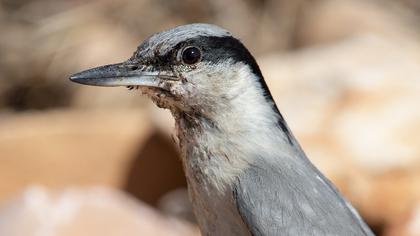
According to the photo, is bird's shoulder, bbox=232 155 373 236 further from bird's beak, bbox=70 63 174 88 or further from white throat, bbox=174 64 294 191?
bird's beak, bbox=70 63 174 88

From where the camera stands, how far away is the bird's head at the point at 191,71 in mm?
3684

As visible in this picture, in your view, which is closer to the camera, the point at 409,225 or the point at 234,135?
the point at 234,135

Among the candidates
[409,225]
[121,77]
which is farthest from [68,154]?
[121,77]

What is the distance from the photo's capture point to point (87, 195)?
17.5 feet

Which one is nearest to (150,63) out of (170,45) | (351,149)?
(170,45)

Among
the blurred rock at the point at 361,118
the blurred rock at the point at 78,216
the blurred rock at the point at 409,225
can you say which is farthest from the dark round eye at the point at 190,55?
the blurred rock at the point at 361,118

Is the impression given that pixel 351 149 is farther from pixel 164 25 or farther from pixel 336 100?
pixel 164 25

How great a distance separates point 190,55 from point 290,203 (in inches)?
22.6

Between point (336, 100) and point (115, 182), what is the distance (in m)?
1.33

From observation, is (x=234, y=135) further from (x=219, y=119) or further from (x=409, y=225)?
(x=409, y=225)

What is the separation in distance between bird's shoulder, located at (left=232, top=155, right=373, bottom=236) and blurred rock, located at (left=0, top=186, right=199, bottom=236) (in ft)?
5.38

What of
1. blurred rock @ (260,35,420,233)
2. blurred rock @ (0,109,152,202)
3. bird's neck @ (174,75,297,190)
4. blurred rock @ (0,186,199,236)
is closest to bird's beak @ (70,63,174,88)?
bird's neck @ (174,75,297,190)

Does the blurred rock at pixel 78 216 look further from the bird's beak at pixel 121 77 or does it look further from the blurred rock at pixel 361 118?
the bird's beak at pixel 121 77

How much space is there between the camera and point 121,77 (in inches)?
146
